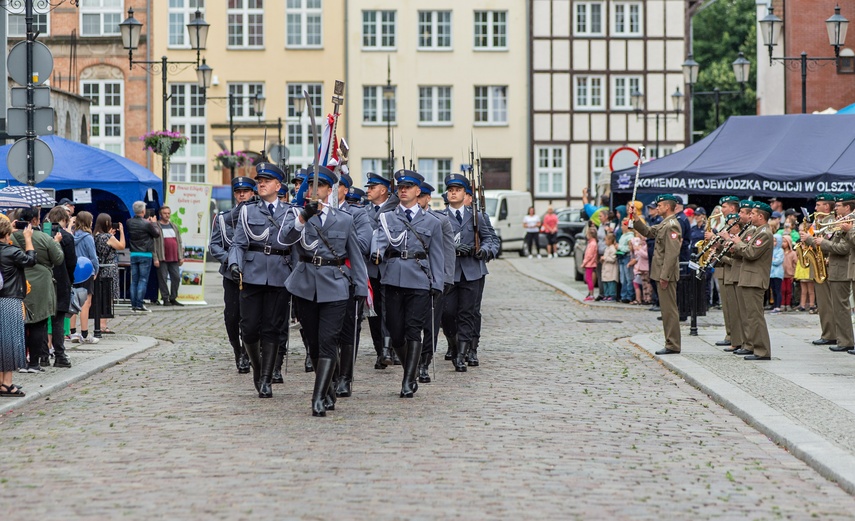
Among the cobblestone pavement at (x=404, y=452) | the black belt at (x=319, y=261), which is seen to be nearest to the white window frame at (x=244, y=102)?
the cobblestone pavement at (x=404, y=452)

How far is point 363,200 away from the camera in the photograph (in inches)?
662

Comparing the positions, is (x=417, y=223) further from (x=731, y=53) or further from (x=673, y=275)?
(x=731, y=53)

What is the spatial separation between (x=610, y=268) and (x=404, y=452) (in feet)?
58.6

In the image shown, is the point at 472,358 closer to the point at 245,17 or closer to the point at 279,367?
the point at 279,367

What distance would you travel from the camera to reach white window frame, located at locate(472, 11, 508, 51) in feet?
197

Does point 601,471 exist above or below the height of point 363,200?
below

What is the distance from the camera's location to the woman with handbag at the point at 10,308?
12.7m

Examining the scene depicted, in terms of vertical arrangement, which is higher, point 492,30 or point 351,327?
point 492,30

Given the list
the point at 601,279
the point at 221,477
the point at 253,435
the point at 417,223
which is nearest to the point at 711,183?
the point at 601,279

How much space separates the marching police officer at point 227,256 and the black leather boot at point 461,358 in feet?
6.91

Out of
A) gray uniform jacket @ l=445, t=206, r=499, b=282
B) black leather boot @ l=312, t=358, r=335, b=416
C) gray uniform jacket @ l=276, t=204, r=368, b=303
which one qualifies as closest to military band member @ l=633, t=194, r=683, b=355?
gray uniform jacket @ l=445, t=206, r=499, b=282

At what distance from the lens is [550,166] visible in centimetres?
6009

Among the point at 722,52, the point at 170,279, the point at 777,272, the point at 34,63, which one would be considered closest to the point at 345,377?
the point at 34,63

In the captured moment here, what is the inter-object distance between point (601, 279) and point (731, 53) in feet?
177
